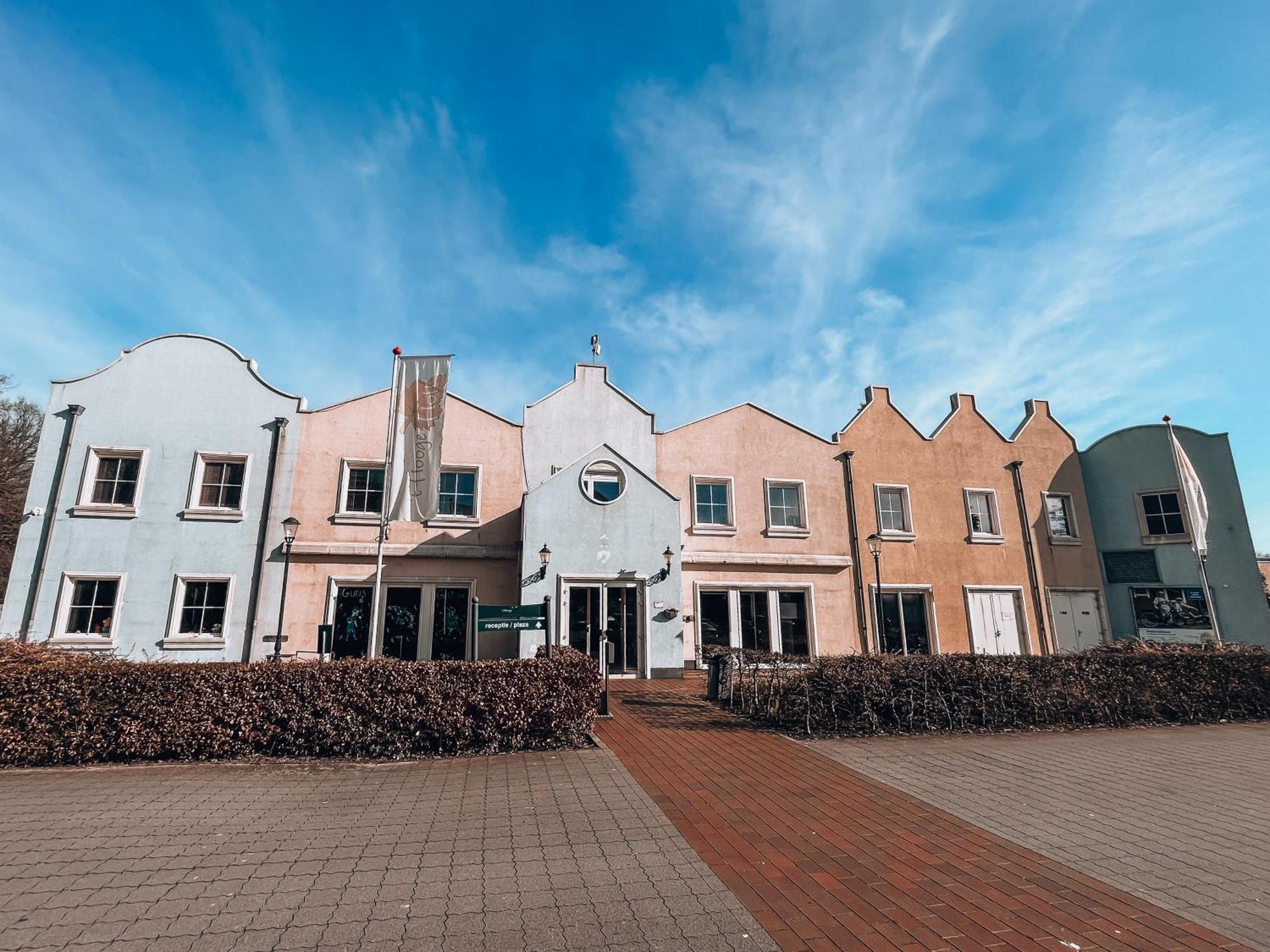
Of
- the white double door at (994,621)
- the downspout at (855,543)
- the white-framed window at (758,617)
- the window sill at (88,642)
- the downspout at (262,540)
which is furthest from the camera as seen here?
the white double door at (994,621)

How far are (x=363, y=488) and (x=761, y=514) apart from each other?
450 inches

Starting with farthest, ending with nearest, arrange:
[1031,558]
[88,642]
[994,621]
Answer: [1031,558]
[994,621]
[88,642]

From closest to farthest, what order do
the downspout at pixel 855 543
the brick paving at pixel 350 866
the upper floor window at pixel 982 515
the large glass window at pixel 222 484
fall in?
the brick paving at pixel 350 866
the large glass window at pixel 222 484
the downspout at pixel 855 543
the upper floor window at pixel 982 515

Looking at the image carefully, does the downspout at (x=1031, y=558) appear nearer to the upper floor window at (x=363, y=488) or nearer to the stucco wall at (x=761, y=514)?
the stucco wall at (x=761, y=514)

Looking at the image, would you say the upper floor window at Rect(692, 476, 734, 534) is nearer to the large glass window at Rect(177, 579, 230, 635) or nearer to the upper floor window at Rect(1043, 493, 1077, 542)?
the upper floor window at Rect(1043, 493, 1077, 542)

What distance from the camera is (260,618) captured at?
15172 millimetres

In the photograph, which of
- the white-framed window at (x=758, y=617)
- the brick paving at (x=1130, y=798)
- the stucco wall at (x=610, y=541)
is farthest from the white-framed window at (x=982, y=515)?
the stucco wall at (x=610, y=541)

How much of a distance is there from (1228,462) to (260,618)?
1138 inches

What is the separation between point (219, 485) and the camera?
16047 millimetres

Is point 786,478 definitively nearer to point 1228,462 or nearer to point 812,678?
point 812,678

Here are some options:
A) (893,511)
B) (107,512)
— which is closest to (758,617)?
(893,511)

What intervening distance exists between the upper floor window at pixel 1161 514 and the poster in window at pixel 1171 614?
171 cm

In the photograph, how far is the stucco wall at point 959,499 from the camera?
18953 millimetres

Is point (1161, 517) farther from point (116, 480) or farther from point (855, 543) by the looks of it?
point (116, 480)
